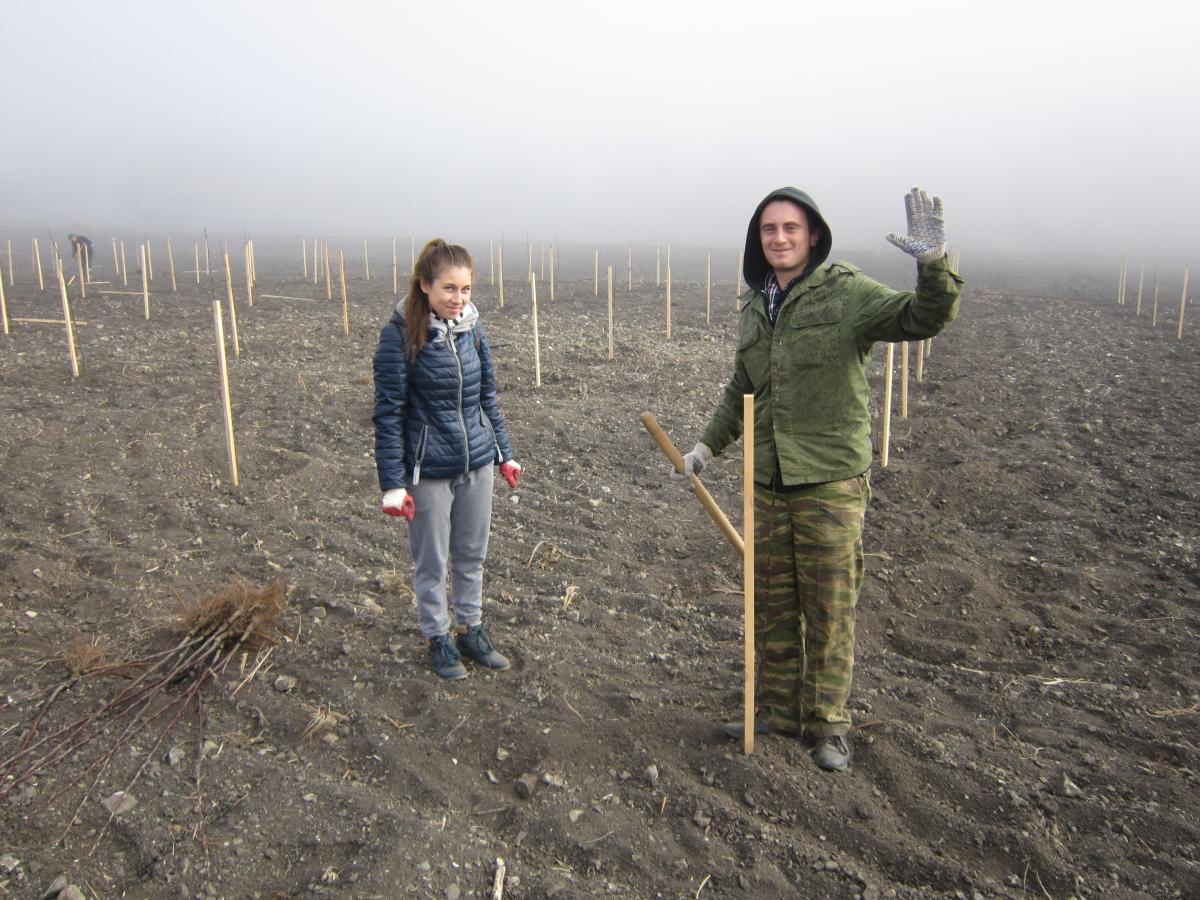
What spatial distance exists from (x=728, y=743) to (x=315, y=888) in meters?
1.26

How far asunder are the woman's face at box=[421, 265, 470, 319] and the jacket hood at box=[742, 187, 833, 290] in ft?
2.95

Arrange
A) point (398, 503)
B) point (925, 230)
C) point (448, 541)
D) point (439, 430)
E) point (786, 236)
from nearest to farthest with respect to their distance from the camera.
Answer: point (925, 230), point (786, 236), point (398, 503), point (439, 430), point (448, 541)

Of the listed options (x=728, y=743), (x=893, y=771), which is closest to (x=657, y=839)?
(x=728, y=743)

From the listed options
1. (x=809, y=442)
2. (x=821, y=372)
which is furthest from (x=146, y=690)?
(x=821, y=372)

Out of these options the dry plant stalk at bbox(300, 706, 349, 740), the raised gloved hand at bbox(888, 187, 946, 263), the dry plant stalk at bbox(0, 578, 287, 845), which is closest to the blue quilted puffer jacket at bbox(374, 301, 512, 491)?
the dry plant stalk at bbox(300, 706, 349, 740)

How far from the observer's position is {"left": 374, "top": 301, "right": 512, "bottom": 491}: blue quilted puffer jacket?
2.66m

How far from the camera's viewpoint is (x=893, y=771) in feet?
8.00

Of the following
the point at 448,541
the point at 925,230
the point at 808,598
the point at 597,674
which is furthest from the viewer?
the point at 597,674

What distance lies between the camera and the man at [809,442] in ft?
7.55

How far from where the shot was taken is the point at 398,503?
261cm

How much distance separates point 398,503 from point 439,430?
291mm

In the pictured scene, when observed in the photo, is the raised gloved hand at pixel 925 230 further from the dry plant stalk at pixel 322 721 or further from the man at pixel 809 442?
the dry plant stalk at pixel 322 721

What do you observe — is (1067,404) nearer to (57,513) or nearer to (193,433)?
(193,433)

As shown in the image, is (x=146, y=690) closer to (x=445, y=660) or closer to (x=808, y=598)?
(x=445, y=660)
